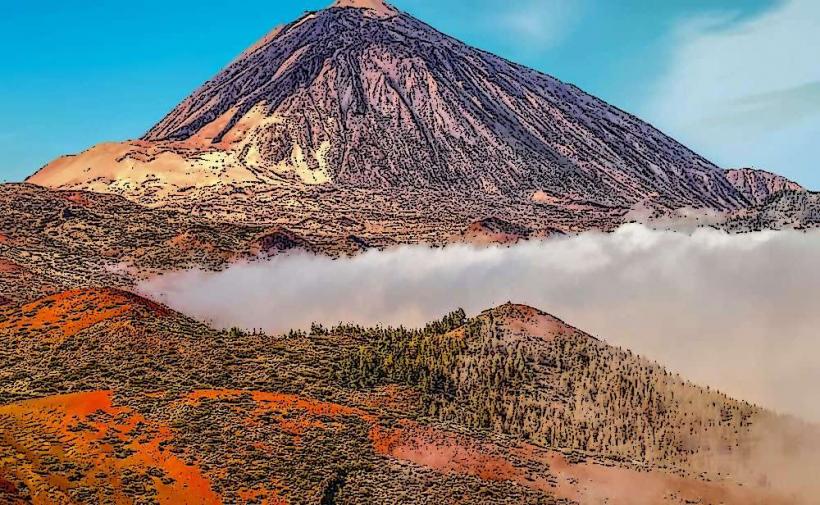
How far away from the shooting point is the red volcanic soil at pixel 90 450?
40062 mm

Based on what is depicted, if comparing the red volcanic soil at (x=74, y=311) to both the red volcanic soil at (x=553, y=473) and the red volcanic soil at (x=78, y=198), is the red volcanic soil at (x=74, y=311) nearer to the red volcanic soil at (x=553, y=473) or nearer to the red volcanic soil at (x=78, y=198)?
the red volcanic soil at (x=553, y=473)

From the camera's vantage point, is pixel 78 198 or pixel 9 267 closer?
pixel 9 267

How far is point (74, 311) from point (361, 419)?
24.6 m

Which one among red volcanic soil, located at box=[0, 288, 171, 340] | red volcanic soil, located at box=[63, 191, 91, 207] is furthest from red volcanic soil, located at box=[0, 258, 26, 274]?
red volcanic soil, located at box=[63, 191, 91, 207]

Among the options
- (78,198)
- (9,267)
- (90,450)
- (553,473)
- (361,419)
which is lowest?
(90,450)

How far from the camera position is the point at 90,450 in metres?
43.6

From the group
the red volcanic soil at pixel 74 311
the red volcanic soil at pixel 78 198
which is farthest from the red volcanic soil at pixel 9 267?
the red volcanic soil at pixel 78 198

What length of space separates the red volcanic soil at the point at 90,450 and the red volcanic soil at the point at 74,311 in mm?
12472

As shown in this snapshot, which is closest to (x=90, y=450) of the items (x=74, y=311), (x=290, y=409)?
(x=290, y=409)

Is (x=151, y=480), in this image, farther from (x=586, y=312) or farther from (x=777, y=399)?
(x=586, y=312)

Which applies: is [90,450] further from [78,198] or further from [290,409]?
[78,198]

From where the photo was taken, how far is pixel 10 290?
94.4m

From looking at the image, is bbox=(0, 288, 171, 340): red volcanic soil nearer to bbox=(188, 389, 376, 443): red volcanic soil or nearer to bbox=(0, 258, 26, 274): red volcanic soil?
bbox=(188, 389, 376, 443): red volcanic soil

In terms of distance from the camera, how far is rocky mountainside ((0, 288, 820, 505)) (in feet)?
144
